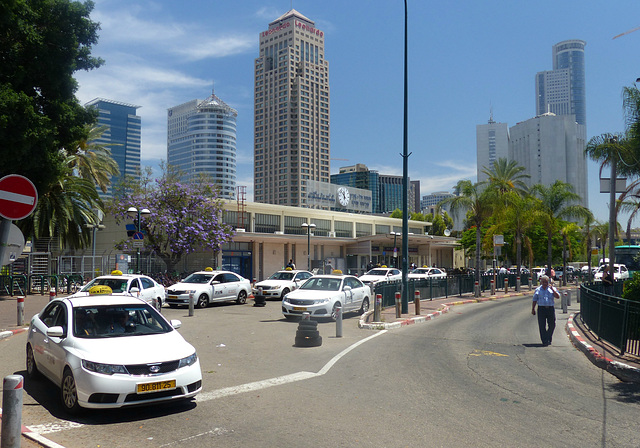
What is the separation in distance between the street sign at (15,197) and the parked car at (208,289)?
50.5 feet

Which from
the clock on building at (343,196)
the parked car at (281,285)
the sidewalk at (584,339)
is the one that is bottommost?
the sidewalk at (584,339)

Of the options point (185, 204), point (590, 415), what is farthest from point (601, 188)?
Result: point (185, 204)

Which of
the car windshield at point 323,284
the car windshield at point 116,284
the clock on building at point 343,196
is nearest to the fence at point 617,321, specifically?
the car windshield at point 323,284

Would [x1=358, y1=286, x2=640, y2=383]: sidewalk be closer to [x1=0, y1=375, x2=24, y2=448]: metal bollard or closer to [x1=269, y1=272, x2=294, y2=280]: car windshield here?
[x1=269, y1=272, x2=294, y2=280]: car windshield

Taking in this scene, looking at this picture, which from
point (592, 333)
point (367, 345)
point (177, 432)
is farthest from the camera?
point (592, 333)

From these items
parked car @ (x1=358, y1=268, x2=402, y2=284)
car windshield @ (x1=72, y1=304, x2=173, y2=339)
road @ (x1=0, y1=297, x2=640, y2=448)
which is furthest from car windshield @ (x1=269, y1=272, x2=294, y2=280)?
car windshield @ (x1=72, y1=304, x2=173, y2=339)

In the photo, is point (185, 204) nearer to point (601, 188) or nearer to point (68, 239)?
point (68, 239)

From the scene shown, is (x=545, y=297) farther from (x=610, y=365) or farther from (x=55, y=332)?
(x=55, y=332)

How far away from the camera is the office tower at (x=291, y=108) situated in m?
162

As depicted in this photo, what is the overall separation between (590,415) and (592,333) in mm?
8242

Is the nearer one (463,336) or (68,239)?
(463,336)

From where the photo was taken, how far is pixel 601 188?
20.2 metres

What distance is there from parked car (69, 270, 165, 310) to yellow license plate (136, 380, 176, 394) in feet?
37.6

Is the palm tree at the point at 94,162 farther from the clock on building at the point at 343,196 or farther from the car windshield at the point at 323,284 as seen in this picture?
the clock on building at the point at 343,196
